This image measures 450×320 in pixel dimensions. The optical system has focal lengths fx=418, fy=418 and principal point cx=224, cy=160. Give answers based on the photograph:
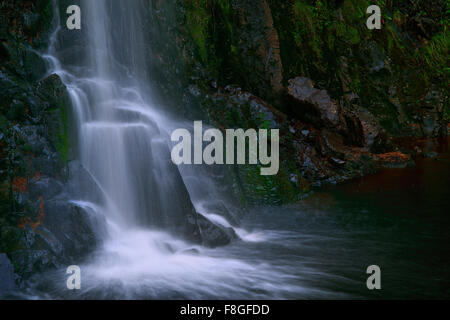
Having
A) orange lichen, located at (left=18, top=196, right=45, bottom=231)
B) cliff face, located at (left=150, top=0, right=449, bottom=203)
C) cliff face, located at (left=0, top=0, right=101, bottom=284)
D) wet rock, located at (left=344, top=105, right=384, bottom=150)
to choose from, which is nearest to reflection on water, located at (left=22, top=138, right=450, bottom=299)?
cliff face, located at (left=0, top=0, right=101, bottom=284)

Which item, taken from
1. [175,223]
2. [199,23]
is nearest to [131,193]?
[175,223]

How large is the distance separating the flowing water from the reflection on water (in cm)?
2

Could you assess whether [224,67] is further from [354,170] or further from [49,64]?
[49,64]

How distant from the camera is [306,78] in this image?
1184cm

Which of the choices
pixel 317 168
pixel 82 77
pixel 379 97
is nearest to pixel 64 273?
pixel 82 77

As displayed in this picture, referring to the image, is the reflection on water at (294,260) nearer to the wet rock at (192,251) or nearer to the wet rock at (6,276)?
the wet rock at (192,251)

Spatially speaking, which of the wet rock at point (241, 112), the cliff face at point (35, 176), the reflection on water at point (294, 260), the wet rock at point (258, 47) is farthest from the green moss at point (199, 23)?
the cliff face at point (35, 176)

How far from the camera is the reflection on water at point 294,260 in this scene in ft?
14.1

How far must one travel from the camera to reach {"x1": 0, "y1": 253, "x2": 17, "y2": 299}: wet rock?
13.5 ft

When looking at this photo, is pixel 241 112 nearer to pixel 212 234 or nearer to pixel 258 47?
pixel 258 47

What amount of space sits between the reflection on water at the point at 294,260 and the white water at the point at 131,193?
0.02 meters

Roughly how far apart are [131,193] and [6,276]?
209 centimetres

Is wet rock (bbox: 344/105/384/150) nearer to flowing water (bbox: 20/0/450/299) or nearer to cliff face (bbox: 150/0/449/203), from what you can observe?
cliff face (bbox: 150/0/449/203)

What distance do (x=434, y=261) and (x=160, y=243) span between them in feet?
11.1
